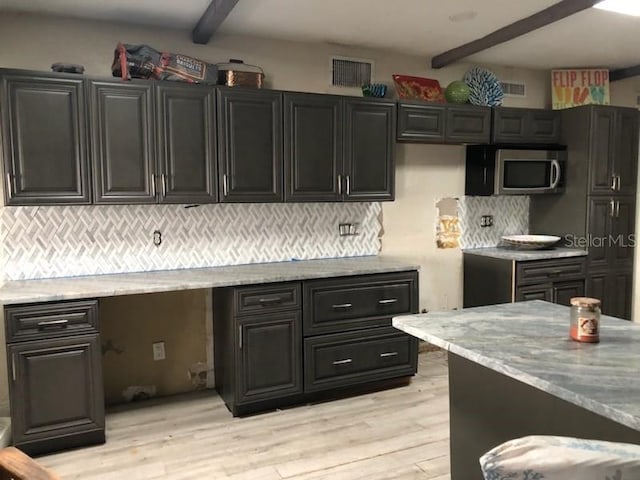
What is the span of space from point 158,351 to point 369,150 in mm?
2120

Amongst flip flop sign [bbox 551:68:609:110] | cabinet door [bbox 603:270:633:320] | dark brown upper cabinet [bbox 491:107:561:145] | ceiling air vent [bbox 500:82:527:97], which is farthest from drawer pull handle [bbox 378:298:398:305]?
flip flop sign [bbox 551:68:609:110]

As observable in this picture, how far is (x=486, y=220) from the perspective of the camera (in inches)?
186

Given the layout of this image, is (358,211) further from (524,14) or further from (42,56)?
(42,56)

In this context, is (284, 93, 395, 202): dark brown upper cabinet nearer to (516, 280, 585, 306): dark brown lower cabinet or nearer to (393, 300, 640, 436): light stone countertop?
(516, 280, 585, 306): dark brown lower cabinet

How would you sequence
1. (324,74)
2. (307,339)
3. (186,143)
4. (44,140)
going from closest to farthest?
1. (44,140)
2. (186,143)
3. (307,339)
4. (324,74)

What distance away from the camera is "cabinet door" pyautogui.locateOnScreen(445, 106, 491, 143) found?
13.4 feet

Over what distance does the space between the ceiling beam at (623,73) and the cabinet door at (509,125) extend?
129cm

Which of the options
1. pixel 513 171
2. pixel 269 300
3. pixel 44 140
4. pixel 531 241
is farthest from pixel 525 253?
pixel 44 140

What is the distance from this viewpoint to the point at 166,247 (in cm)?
356

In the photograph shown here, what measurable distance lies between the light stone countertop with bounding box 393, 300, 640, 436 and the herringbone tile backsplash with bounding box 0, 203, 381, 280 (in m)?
1.93

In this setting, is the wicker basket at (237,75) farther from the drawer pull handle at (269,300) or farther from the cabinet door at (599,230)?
the cabinet door at (599,230)

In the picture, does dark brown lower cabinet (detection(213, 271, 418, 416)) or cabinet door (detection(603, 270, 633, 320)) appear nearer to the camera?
dark brown lower cabinet (detection(213, 271, 418, 416))

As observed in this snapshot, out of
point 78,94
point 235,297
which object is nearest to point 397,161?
point 235,297

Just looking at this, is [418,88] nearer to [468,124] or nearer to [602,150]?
[468,124]
